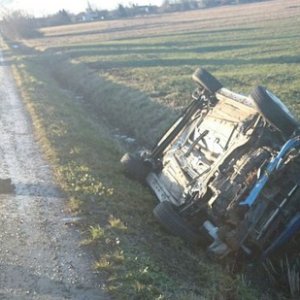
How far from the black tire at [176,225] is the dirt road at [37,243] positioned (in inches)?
49.2

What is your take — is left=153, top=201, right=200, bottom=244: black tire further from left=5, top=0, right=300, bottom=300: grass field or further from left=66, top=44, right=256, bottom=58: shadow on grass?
left=66, top=44, right=256, bottom=58: shadow on grass

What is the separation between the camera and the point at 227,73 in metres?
20.0

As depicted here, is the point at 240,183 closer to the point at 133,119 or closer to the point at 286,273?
the point at 286,273

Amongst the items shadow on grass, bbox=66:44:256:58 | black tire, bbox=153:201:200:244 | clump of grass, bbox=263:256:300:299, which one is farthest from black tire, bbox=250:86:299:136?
shadow on grass, bbox=66:44:256:58

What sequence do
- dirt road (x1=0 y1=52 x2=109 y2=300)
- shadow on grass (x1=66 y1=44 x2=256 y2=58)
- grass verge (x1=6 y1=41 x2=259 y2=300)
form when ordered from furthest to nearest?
1. shadow on grass (x1=66 y1=44 x2=256 y2=58)
2. grass verge (x1=6 y1=41 x2=259 y2=300)
3. dirt road (x1=0 y1=52 x2=109 y2=300)

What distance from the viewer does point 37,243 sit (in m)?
6.64

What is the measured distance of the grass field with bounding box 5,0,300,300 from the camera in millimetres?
6000

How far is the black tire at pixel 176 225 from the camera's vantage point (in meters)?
7.04

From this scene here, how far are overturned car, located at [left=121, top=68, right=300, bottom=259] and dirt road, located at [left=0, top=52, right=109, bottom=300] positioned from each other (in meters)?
1.55

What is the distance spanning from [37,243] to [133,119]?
27.6 ft

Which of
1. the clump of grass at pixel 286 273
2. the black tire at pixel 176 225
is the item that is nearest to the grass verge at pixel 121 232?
the black tire at pixel 176 225

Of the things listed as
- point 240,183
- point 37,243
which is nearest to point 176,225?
point 240,183

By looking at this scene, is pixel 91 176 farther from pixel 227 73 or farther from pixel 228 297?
pixel 227 73

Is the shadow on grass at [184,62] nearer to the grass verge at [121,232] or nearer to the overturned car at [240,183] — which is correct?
the grass verge at [121,232]
